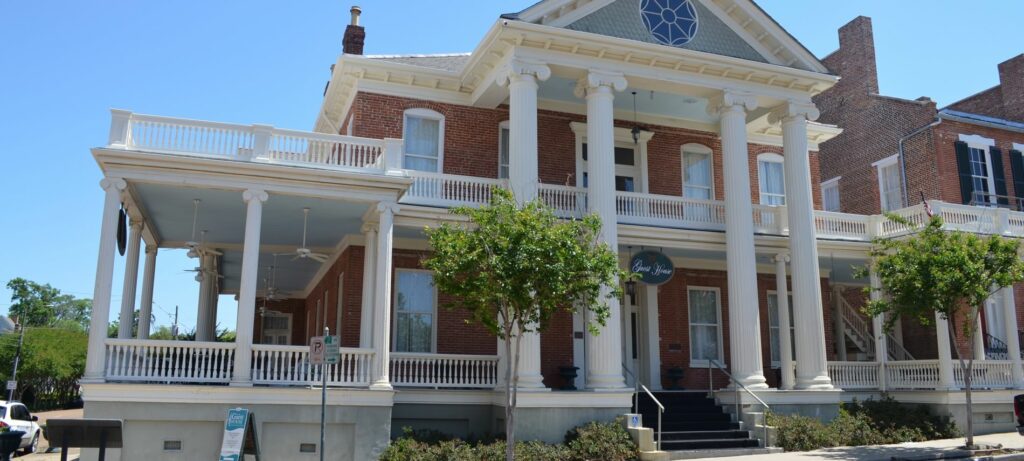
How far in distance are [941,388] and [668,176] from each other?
8.57 m

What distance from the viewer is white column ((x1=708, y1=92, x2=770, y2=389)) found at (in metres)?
18.7

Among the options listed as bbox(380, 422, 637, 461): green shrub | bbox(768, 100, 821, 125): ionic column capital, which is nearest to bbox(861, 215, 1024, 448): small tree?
bbox(768, 100, 821, 125): ionic column capital

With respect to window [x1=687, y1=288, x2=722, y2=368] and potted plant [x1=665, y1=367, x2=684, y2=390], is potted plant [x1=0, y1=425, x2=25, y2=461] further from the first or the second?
window [x1=687, y1=288, x2=722, y2=368]

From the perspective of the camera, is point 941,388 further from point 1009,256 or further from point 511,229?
point 511,229

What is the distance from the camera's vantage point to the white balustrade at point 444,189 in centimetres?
1855

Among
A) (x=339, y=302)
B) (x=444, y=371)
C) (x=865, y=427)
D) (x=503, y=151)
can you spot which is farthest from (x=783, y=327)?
(x=339, y=302)

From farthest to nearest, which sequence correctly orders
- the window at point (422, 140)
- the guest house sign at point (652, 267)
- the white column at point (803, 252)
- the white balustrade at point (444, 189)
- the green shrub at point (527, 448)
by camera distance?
1. the window at point (422, 140)
2. the white column at point (803, 252)
3. the guest house sign at point (652, 267)
4. the white balustrade at point (444, 189)
5. the green shrub at point (527, 448)

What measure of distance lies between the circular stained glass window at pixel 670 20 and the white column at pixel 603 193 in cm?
175

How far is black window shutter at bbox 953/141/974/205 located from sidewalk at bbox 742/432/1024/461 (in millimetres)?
9729

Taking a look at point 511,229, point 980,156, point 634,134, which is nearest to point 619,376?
point 511,229

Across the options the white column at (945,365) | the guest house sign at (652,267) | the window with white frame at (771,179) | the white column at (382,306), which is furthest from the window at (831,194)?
the white column at (382,306)

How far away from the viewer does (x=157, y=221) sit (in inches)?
751

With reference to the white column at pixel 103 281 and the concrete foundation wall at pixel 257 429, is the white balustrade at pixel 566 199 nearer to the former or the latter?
the concrete foundation wall at pixel 257 429

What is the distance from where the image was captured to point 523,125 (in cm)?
1766
